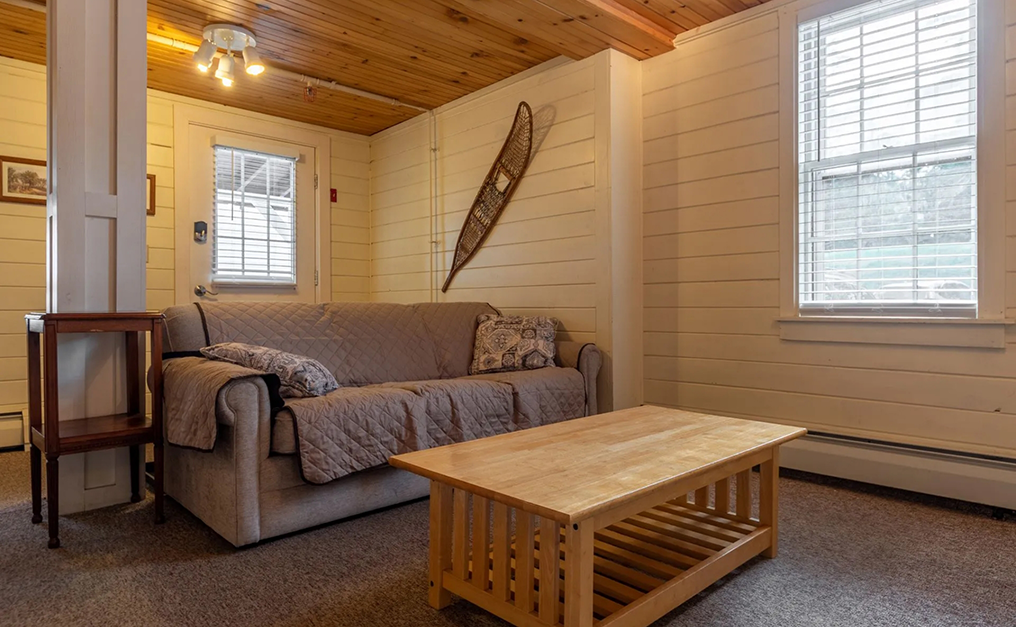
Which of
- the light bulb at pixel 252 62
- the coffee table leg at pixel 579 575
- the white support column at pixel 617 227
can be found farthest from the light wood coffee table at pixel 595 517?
the light bulb at pixel 252 62

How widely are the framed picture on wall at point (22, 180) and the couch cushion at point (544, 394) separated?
10.1ft

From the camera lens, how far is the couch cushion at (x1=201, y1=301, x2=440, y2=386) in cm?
294

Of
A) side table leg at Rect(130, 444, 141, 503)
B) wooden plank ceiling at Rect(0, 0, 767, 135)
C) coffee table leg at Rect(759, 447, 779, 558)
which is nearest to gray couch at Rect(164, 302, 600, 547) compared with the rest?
side table leg at Rect(130, 444, 141, 503)

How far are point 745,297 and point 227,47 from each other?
322 centimetres

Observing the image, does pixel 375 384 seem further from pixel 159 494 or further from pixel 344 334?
pixel 159 494

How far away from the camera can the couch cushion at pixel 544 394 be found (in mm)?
2967

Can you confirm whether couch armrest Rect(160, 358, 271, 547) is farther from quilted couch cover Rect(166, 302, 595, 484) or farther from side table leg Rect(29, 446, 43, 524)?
side table leg Rect(29, 446, 43, 524)

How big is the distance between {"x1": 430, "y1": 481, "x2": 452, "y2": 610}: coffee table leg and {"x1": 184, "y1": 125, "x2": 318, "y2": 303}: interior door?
352 cm

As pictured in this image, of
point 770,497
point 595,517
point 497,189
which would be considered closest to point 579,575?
point 595,517

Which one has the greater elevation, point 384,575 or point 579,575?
point 579,575

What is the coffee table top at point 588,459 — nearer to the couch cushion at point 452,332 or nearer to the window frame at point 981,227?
Answer: the window frame at point 981,227

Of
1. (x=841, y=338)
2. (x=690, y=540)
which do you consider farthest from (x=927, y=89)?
(x=690, y=540)

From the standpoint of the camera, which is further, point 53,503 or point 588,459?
point 53,503

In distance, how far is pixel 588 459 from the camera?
1.66m
